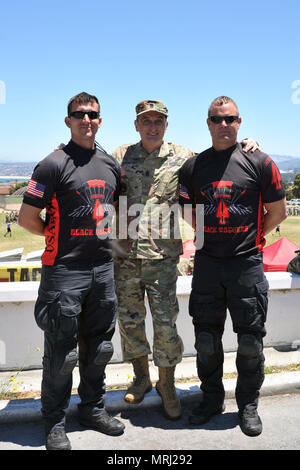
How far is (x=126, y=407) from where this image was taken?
3484mm

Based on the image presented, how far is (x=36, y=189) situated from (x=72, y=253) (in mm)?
496

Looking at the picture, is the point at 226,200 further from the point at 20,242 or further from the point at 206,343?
the point at 20,242

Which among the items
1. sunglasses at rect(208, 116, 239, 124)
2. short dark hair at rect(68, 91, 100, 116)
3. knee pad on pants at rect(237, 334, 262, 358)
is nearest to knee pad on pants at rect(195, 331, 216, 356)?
knee pad on pants at rect(237, 334, 262, 358)

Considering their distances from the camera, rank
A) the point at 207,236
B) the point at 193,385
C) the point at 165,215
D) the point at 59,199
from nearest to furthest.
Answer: the point at 59,199 < the point at 207,236 < the point at 165,215 < the point at 193,385

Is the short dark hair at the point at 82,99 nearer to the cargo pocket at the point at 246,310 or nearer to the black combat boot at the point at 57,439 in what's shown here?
the cargo pocket at the point at 246,310

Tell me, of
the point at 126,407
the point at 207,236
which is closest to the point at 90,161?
the point at 207,236

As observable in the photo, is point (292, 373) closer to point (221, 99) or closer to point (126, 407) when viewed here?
point (126, 407)

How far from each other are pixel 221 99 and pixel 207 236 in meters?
1.01

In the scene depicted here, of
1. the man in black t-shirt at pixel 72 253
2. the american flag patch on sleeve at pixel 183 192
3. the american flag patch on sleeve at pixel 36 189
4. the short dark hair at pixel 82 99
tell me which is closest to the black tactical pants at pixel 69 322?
the man in black t-shirt at pixel 72 253

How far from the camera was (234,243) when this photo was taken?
3.08 metres

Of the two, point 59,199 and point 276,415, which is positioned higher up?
point 59,199

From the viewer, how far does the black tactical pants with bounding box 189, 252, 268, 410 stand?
310 cm

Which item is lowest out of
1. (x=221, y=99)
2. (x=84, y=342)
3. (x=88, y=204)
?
(x=84, y=342)

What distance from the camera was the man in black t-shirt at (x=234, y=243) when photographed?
121 inches
